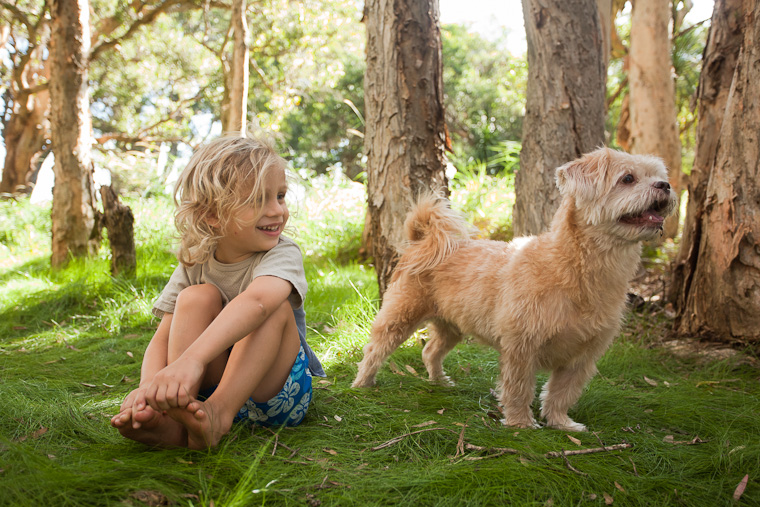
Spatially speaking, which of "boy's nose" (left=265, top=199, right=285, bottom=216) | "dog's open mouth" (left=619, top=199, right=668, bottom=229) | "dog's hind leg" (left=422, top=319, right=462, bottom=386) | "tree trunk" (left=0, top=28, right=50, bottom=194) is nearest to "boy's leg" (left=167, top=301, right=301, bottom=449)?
"boy's nose" (left=265, top=199, right=285, bottom=216)

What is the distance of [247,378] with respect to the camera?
2.18 meters

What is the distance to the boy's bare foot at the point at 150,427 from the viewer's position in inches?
77.2

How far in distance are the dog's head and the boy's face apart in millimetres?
1454

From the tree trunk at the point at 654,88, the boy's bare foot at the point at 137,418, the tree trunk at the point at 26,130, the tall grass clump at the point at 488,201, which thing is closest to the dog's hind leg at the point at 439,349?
the boy's bare foot at the point at 137,418

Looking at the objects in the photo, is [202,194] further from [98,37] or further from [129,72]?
[129,72]

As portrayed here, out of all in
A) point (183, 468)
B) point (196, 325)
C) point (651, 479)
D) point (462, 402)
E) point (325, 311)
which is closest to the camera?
point (183, 468)

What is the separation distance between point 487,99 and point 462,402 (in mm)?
19045

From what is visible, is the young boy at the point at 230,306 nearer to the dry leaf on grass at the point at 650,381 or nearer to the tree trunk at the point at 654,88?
the dry leaf on grass at the point at 650,381

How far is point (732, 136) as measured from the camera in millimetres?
3795

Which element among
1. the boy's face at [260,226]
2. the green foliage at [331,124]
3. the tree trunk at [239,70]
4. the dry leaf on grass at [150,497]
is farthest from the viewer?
the green foliage at [331,124]

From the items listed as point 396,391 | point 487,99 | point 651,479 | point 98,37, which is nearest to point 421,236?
point 396,391

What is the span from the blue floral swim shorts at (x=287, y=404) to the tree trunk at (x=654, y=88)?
358 inches

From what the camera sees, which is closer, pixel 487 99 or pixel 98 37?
pixel 98 37

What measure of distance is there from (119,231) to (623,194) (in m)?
5.34
